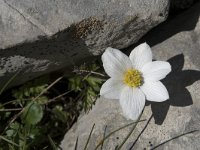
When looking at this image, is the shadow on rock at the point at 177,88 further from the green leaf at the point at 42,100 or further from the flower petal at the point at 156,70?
the green leaf at the point at 42,100

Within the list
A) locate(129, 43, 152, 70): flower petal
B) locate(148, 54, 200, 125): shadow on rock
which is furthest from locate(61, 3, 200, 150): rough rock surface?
locate(129, 43, 152, 70): flower petal

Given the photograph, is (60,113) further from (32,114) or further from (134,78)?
(134,78)

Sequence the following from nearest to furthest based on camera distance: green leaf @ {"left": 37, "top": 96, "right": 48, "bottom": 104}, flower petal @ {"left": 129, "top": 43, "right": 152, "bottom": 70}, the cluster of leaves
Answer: flower petal @ {"left": 129, "top": 43, "right": 152, "bottom": 70}, the cluster of leaves, green leaf @ {"left": 37, "top": 96, "right": 48, "bottom": 104}

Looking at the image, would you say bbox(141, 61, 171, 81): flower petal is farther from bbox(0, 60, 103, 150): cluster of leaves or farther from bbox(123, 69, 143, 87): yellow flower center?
bbox(0, 60, 103, 150): cluster of leaves

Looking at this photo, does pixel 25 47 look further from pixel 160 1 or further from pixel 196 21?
pixel 196 21

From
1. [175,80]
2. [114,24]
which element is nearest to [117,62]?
[114,24]

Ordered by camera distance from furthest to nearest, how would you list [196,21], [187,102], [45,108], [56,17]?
[45,108], [196,21], [187,102], [56,17]

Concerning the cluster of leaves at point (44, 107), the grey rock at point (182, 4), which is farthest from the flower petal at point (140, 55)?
the grey rock at point (182, 4)
